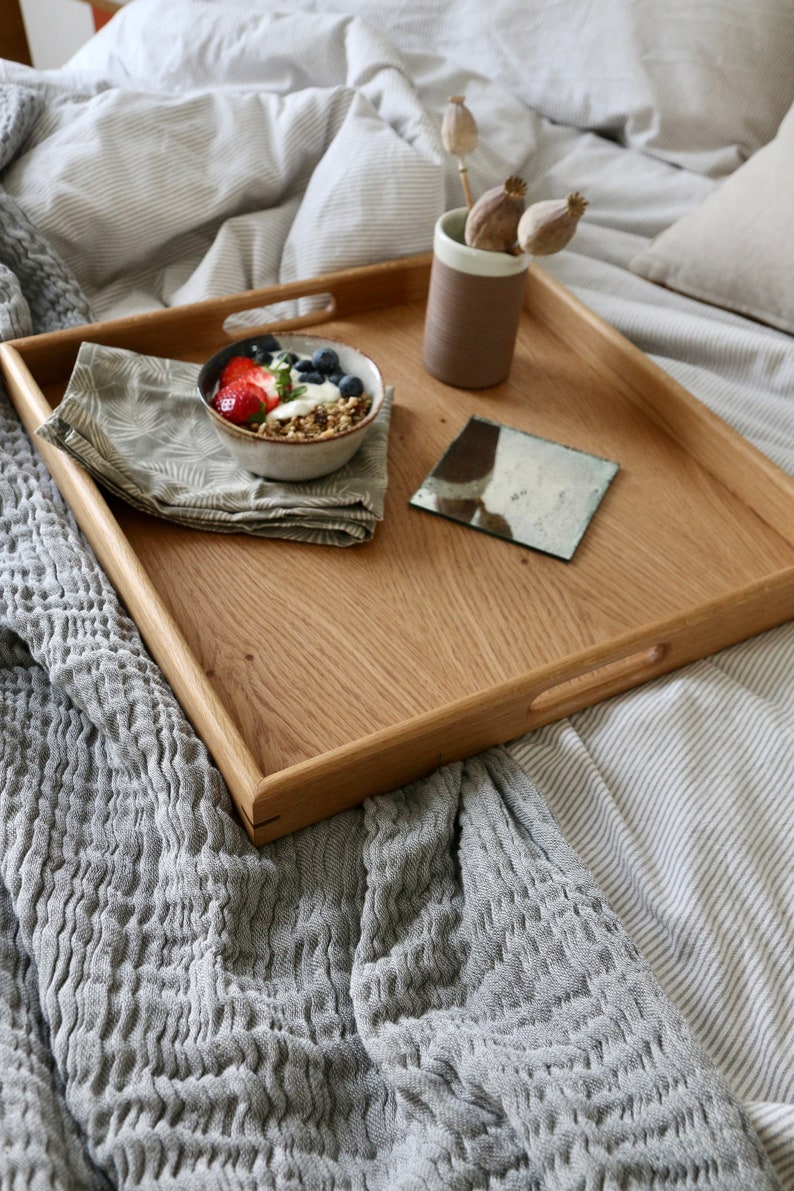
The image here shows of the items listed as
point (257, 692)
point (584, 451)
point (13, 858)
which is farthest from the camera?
point (584, 451)

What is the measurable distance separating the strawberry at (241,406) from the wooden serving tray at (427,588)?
10cm

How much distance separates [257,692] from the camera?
0.76 m

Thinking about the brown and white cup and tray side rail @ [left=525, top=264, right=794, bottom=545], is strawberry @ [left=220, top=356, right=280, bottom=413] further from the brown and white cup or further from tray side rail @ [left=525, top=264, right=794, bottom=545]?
tray side rail @ [left=525, top=264, right=794, bottom=545]

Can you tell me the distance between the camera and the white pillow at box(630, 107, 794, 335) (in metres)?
1.15

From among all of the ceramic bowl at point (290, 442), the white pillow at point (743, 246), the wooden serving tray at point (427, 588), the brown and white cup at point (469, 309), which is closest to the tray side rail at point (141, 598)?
the wooden serving tray at point (427, 588)

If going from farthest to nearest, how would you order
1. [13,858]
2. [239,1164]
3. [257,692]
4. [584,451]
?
[584,451], [257,692], [13,858], [239,1164]

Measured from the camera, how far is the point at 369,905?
0.66 metres

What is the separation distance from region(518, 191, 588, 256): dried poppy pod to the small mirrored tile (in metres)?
0.18

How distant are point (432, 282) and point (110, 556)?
1.42ft

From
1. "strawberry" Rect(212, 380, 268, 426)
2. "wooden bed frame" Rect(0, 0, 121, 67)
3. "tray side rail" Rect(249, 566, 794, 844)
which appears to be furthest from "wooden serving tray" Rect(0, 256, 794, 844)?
"wooden bed frame" Rect(0, 0, 121, 67)

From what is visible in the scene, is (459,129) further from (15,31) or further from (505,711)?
(15,31)

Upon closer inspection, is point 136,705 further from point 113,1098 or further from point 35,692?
point 113,1098

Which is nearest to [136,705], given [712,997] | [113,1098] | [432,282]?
[113,1098]

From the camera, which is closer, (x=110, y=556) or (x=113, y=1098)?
(x=113, y=1098)
